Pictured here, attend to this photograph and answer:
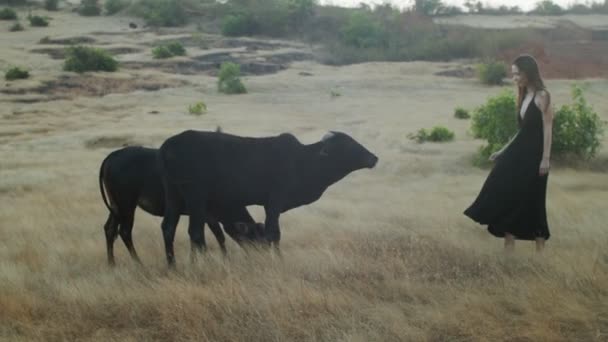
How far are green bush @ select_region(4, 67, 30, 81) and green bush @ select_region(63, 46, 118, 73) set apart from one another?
3399 millimetres

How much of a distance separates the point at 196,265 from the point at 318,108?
22586 millimetres

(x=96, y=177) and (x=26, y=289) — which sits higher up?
(x=26, y=289)

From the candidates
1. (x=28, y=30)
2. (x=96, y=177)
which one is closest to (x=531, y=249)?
(x=96, y=177)

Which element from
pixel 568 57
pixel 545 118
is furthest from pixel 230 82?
pixel 545 118

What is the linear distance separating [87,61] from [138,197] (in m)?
33.3

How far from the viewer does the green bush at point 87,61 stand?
1451 inches

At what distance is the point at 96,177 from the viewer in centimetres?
1403

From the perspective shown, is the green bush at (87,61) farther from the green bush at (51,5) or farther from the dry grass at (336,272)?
the green bush at (51,5)

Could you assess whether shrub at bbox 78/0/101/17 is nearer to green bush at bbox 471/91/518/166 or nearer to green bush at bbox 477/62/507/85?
green bush at bbox 477/62/507/85

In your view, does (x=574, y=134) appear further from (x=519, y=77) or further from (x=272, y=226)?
(x=272, y=226)

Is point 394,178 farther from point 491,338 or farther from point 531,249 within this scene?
point 491,338

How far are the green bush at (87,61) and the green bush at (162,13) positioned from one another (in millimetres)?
25458

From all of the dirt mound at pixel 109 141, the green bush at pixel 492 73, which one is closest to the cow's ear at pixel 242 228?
the dirt mound at pixel 109 141

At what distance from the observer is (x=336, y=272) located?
6207mm
